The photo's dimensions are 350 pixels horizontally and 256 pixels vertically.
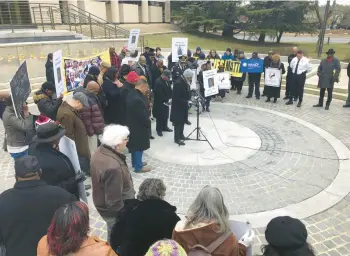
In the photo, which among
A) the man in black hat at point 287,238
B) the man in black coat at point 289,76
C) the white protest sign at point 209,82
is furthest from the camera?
the man in black coat at point 289,76

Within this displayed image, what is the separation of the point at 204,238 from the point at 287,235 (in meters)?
0.64

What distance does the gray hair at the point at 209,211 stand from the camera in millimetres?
2365

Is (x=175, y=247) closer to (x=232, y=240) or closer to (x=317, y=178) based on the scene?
(x=232, y=240)

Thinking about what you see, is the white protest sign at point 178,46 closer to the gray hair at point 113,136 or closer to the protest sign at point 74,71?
the protest sign at point 74,71

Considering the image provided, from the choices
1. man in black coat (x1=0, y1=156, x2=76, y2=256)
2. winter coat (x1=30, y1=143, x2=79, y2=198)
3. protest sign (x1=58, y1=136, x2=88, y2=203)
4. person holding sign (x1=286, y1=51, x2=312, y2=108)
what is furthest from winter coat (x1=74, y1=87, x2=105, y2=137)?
person holding sign (x1=286, y1=51, x2=312, y2=108)

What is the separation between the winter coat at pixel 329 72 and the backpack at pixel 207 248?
372 inches

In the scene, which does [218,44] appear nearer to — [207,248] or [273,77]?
[273,77]

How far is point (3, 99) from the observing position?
16.3 feet

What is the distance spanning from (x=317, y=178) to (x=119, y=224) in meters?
4.85

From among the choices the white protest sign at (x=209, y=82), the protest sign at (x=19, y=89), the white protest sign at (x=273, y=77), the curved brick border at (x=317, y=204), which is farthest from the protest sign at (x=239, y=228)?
the white protest sign at (x=273, y=77)

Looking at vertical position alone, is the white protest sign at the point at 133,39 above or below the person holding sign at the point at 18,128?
above

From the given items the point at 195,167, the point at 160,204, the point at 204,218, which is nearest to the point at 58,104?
the point at 195,167

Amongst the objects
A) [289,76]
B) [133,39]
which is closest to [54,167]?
[133,39]

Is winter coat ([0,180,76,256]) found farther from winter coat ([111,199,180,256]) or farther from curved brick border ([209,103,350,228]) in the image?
curved brick border ([209,103,350,228])
